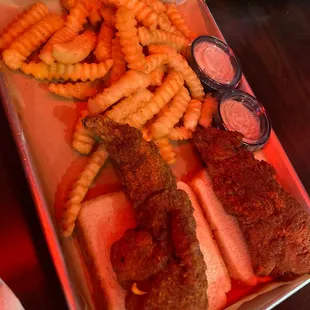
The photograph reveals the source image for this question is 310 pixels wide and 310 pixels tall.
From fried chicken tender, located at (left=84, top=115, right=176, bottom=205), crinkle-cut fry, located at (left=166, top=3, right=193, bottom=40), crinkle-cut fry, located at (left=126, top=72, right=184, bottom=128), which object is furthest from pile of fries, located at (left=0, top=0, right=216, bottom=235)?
crinkle-cut fry, located at (left=166, top=3, right=193, bottom=40)

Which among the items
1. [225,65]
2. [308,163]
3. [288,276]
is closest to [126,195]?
[288,276]

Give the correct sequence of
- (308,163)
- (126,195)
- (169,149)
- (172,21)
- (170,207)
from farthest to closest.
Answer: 1. (308,163)
2. (172,21)
3. (169,149)
4. (126,195)
5. (170,207)

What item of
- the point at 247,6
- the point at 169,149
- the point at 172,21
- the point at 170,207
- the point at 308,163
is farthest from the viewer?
the point at 247,6

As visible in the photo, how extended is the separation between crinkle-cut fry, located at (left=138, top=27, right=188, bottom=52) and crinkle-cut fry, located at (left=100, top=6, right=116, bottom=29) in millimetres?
245

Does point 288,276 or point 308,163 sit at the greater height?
point 308,163

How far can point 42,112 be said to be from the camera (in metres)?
2.60

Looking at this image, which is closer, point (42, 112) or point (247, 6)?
point (42, 112)

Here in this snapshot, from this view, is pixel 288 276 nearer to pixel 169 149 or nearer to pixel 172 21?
pixel 169 149

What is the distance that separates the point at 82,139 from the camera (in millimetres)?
2498

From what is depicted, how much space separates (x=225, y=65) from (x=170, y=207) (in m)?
1.52

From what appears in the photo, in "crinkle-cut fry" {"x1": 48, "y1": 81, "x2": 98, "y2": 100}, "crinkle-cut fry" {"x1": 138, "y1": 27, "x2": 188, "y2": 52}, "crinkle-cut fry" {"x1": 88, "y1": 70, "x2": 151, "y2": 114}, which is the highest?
"crinkle-cut fry" {"x1": 138, "y1": 27, "x2": 188, "y2": 52}

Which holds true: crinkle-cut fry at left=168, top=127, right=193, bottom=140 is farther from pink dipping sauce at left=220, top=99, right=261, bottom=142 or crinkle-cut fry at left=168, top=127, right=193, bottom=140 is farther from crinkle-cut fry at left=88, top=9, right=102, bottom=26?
crinkle-cut fry at left=88, top=9, right=102, bottom=26

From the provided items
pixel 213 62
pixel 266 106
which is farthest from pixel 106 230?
pixel 266 106

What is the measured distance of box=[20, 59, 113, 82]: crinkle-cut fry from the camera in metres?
2.54
